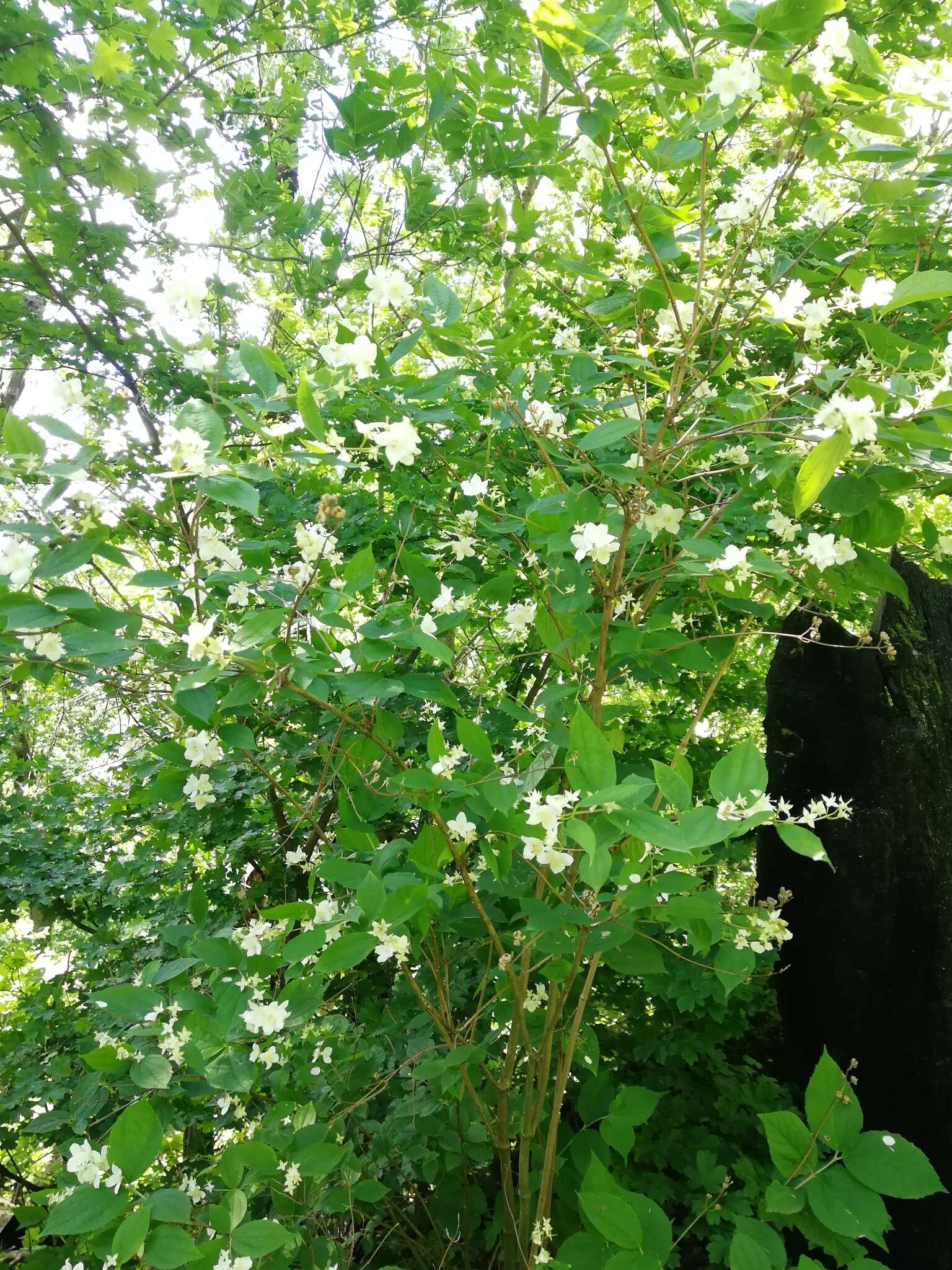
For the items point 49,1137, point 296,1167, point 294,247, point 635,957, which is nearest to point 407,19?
point 294,247

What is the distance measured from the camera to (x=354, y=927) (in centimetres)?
154

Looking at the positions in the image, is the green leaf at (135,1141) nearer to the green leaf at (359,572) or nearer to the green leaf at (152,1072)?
the green leaf at (152,1072)

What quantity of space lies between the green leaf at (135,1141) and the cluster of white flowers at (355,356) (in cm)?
116

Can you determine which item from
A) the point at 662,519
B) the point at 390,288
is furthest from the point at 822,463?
the point at 390,288

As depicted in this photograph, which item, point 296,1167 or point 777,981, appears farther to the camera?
point 777,981

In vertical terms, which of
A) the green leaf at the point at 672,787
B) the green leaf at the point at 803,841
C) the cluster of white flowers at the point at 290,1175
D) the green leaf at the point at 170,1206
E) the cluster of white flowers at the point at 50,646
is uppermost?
the cluster of white flowers at the point at 50,646

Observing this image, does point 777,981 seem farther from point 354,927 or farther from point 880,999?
point 354,927

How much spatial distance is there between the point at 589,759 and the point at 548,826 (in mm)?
125

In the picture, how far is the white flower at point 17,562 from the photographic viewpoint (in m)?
1.05

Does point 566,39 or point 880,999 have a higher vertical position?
point 566,39

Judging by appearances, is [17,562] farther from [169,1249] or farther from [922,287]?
[922,287]

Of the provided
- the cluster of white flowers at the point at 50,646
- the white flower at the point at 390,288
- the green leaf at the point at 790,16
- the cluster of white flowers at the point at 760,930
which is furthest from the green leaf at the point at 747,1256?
the green leaf at the point at 790,16

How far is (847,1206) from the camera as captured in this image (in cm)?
119

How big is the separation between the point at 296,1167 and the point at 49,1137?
1166mm
